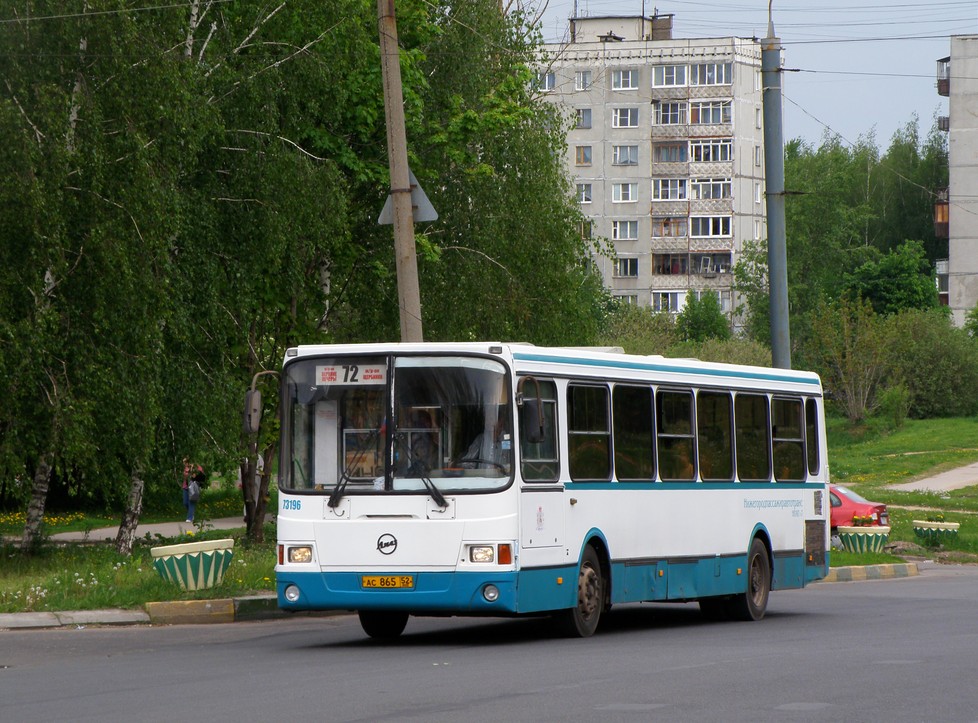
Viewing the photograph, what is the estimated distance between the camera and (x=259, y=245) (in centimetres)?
2552

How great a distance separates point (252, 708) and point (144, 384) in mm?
12574

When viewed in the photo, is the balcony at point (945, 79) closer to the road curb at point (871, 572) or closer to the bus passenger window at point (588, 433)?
the road curb at point (871, 572)

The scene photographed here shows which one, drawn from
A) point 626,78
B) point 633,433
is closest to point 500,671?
point 633,433

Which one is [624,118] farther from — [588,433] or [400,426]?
[400,426]

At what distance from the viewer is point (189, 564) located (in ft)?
60.7

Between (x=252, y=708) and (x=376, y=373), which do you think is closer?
(x=252, y=708)

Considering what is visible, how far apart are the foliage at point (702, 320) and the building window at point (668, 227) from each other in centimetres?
472

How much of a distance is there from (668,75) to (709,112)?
3.46 metres

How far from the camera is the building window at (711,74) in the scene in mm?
104250

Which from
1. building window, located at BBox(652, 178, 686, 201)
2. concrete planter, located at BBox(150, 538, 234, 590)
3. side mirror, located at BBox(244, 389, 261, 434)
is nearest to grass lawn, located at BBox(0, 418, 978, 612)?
concrete planter, located at BBox(150, 538, 234, 590)

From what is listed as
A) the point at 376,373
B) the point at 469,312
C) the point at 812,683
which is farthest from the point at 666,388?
the point at 469,312

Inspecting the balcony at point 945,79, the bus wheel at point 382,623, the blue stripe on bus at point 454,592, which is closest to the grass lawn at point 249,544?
the bus wheel at point 382,623

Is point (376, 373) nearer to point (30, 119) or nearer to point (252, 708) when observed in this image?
point (252, 708)

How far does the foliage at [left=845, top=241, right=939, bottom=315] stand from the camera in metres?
93.5
